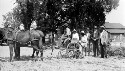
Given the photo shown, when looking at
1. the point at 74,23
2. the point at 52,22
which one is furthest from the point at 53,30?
the point at 74,23

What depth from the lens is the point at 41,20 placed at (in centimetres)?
4194

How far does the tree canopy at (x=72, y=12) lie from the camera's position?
37.3 meters

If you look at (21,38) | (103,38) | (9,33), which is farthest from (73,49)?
(9,33)

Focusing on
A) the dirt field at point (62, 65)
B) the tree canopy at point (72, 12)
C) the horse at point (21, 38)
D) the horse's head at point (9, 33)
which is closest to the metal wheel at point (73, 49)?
the dirt field at point (62, 65)

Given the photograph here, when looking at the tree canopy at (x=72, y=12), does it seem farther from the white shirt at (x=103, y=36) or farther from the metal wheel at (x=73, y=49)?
the metal wheel at (x=73, y=49)

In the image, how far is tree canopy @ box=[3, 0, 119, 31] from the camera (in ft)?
122

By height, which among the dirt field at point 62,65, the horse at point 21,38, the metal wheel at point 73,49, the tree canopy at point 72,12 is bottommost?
the dirt field at point 62,65

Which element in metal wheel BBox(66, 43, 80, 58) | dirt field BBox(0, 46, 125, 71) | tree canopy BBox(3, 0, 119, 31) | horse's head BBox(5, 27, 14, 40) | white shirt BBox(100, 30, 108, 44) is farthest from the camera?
tree canopy BBox(3, 0, 119, 31)

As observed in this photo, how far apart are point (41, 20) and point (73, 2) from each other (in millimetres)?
8139

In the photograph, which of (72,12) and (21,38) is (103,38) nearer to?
(21,38)

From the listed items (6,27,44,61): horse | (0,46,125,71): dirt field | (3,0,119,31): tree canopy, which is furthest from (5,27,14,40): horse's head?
(3,0,119,31): tree canopy

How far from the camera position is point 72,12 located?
38531mm

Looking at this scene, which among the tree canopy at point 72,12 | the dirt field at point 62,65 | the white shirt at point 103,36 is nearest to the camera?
the dirt field at point 62,65

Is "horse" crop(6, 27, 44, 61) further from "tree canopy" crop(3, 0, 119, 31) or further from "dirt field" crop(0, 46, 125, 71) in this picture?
"tree canopy" crop(3, 0, 119, 31)
